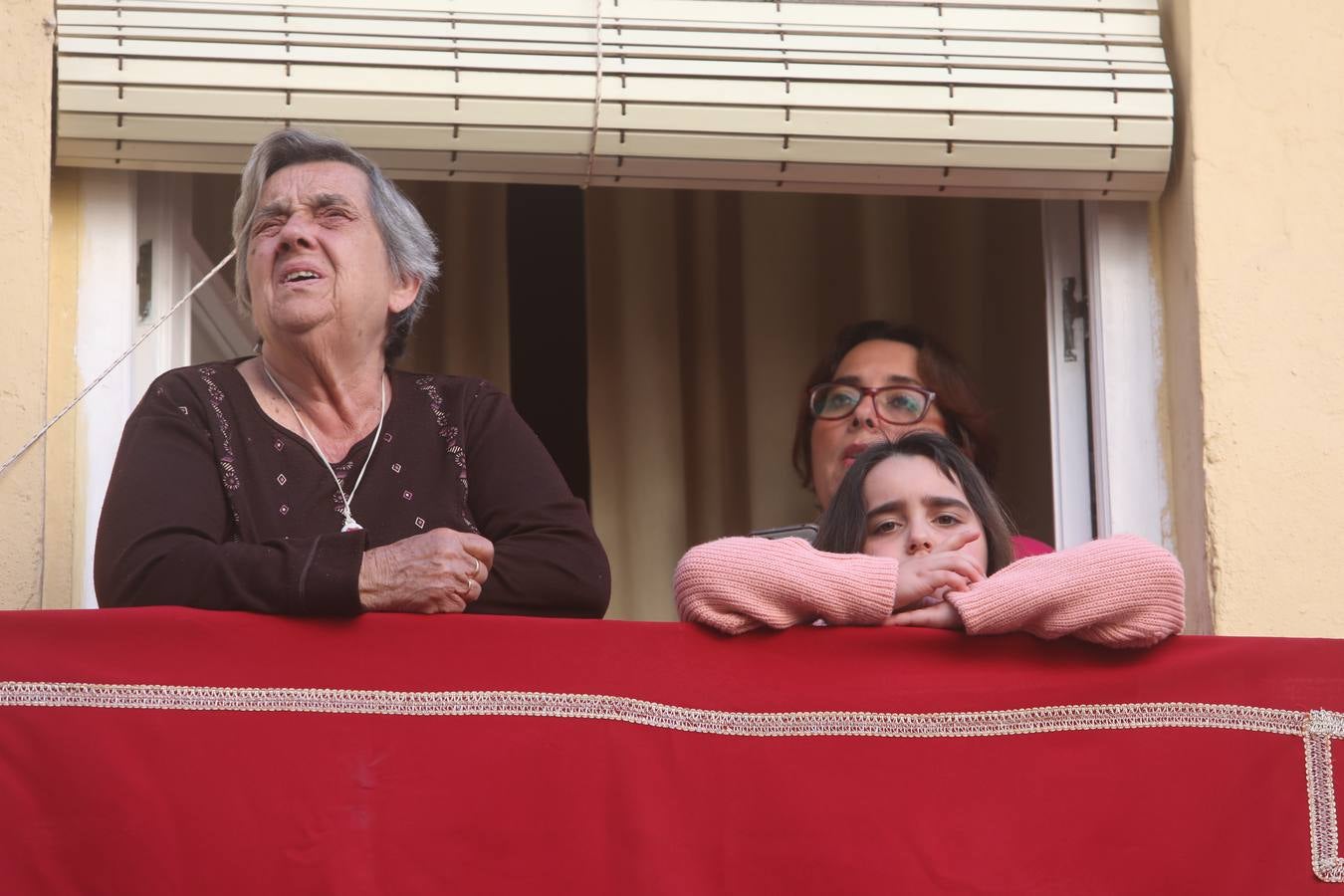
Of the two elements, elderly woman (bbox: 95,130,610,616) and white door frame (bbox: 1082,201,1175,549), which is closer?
elderly woman (bbox: 95,130,610,616)

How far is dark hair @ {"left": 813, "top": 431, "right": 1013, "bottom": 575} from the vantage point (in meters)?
3.41

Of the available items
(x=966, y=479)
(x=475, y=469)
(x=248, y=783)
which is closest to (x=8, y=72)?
(x=475, y=469)

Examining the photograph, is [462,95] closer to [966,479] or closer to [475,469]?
[475,469]

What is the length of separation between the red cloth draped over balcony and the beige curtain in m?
2.09

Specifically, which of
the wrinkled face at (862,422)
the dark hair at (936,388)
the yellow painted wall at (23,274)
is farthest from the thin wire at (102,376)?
the dark hair at (936,388)

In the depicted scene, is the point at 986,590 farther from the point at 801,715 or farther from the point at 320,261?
the point at 320,261

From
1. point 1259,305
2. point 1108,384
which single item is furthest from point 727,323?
point 1259,305

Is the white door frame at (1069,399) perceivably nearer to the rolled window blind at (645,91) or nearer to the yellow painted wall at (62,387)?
the rolled window blind at (645,91)

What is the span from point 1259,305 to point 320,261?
6.07 ft

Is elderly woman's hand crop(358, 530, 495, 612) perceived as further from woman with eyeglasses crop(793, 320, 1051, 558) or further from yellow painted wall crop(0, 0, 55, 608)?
woman with eyeglasses crop(793, 320, 1051, 558)

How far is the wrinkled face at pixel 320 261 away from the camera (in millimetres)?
3439

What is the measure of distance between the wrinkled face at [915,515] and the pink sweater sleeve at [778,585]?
48 centimetres

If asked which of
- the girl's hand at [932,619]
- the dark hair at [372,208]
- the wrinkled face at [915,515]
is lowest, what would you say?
the girl's hand at [932,619]

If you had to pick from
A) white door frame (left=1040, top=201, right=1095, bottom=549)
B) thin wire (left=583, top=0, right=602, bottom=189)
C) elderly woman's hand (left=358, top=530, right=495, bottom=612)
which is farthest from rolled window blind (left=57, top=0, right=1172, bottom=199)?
elderly woman's hand (left=358, top=530, right=495, bottom=612)
